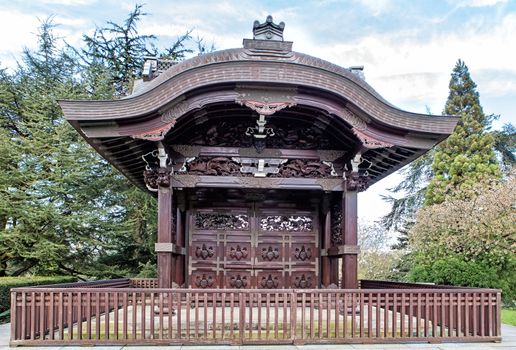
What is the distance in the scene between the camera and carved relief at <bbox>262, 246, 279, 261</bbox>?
7.92 m

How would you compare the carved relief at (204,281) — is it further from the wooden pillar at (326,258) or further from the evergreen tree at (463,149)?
the evergreen tree at (463,149)

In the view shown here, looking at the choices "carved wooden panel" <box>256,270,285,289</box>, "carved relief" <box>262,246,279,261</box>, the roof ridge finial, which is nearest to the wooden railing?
"carved wooden panel" <box>256,270,285,289</box>

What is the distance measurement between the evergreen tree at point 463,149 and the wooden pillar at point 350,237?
11962mm

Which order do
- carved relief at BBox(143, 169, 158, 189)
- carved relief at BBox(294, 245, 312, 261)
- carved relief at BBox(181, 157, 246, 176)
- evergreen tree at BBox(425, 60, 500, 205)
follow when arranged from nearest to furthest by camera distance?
carved relief at BBox(143, 169, 158, 189)
carved relief at BBox(181, 157, 246, 176)
carved relief at BBox(294, 245, 312, 261)
evergreen tree at BBox(425, 60, 500, 205)

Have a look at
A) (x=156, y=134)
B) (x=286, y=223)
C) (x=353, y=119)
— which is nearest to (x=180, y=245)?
(x=286, y=223)

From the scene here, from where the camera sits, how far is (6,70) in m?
16.2

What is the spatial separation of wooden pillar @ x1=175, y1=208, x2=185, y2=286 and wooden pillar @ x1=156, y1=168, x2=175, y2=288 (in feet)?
3.03

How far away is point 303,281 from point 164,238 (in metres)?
2.78

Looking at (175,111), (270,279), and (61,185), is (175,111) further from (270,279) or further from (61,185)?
(61,185)

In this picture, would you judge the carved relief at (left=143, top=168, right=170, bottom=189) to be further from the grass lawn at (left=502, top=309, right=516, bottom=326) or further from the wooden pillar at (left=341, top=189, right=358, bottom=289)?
the grass lawn at (left=502, top=309, right=516, bottom=326)

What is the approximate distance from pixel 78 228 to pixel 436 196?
1394cm

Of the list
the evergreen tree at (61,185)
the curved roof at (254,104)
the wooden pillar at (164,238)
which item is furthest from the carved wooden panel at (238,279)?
the evergreen tree at (61,185)

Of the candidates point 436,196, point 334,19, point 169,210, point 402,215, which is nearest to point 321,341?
point 169,210

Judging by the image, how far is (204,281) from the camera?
308 inches
